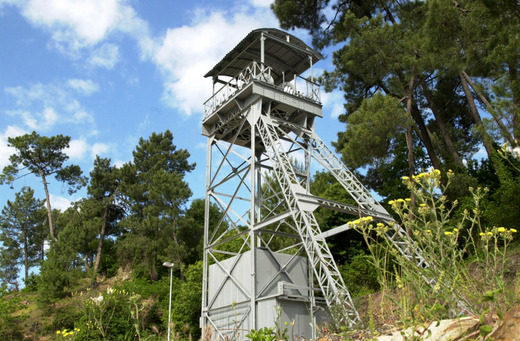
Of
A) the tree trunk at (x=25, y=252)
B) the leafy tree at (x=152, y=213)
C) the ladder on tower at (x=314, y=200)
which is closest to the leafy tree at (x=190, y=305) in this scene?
the leafy tree at (x=152, y=213)

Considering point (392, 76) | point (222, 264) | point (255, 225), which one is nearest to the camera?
point (255, 225)

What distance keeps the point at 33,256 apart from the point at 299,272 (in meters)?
39.7

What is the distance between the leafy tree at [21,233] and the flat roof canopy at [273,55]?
32.7m

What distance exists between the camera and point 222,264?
1434cm

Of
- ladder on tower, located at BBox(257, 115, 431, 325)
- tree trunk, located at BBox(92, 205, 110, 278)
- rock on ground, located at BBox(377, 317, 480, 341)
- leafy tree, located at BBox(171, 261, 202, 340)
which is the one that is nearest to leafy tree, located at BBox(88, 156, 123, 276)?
tree trunk, located at BBox(92, 205, 110, 278)

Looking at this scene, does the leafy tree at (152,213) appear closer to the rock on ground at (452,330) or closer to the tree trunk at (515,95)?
the tree trunk at (515,95)

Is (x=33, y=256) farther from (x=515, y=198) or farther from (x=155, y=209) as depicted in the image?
(x=515, y=198)

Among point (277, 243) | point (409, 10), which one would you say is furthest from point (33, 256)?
point (409, 10)

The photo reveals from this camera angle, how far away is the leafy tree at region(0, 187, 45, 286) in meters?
43.5

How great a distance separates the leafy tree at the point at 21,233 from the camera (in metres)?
43.5

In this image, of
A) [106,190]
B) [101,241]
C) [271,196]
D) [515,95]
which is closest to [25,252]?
[106,190]

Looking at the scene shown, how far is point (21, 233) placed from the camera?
146 feet

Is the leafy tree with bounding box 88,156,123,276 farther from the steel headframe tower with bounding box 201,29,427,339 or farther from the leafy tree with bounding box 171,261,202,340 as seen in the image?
the steel headframe tower with bounding box 201,29,427,339

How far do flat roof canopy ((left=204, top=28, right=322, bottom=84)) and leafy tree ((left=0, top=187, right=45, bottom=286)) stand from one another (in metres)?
32.7
